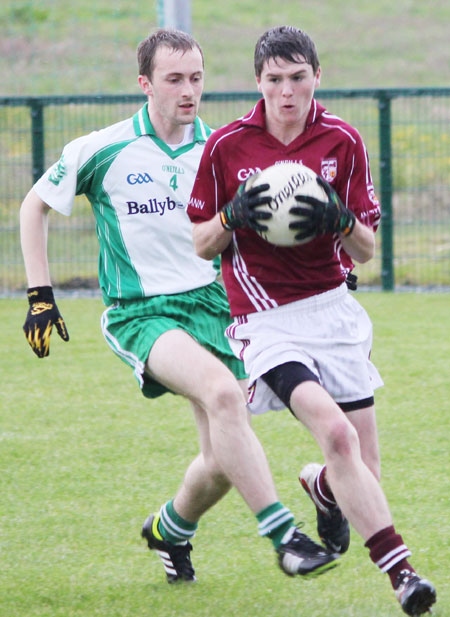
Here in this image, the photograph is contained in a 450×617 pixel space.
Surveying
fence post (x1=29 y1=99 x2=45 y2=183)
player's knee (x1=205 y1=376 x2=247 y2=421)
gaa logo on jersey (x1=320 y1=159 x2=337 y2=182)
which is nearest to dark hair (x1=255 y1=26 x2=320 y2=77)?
gaa logo on jersey (x1=320 y1=159 x2=337 y2=182)

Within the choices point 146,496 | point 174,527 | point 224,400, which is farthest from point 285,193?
Result: point 146,496

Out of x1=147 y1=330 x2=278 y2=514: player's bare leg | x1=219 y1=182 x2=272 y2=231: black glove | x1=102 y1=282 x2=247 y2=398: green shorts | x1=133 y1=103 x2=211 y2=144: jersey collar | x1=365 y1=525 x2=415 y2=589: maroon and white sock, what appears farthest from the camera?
x1=133 y1=103 x2=211 y2=144: jersey collar

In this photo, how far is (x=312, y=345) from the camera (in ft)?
12.4

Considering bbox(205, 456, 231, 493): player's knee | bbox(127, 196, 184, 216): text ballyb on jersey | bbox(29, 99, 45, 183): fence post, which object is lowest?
bbox(205, 456, 231, 493): player's knee

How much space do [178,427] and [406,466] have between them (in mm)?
1403

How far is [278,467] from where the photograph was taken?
17.9ft

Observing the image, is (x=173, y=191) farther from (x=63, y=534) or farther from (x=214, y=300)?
(x=63, y=534)

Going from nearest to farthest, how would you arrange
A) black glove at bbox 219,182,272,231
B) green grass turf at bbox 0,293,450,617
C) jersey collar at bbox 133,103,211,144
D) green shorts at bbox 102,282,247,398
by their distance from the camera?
black glove at bbox 219,182,272,231, green grass turf at bbox 0,293,450,617, green shorts at bbox 102,282,247,398, jersey collar at bbox 133,103,211,144

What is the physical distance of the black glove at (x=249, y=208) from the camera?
11.6 feet

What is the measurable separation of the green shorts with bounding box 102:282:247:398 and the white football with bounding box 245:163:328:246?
2.26ft

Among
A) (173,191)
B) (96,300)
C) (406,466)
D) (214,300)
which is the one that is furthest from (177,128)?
(96,300)

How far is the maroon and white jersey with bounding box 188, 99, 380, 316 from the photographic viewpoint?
378 cm

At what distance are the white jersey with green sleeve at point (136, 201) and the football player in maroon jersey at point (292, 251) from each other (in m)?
0.41

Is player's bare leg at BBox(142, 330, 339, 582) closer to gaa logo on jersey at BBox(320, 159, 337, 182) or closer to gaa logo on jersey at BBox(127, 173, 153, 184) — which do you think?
gaa logo on jersey at BBox(127, 173, 153, 184)
